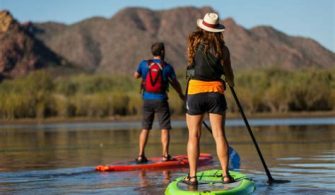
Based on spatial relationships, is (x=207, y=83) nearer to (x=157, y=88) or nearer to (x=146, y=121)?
(x=157, y=88)

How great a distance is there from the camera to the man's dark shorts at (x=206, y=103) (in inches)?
425

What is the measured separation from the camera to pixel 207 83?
35.5 ft

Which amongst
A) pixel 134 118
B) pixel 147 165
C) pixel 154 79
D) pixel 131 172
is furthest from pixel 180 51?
pixel 131 172

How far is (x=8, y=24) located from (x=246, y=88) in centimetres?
9991

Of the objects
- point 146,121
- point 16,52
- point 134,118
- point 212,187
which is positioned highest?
point 16,52

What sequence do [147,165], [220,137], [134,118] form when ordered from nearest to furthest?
[220,137] → [147,165] → [134,118]

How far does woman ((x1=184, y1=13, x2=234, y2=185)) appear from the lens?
10805 mm

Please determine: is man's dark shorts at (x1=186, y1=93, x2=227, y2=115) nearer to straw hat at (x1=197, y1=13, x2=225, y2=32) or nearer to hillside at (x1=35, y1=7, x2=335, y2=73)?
straw hat at (x1=197, y1=13, x2=225, y2=32)

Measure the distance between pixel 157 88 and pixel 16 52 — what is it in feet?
450

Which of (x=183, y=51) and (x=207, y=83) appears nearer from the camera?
(x=207, y=83)

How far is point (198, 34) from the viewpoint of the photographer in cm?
1092

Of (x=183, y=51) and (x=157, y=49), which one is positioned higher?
(x=183, y=51)

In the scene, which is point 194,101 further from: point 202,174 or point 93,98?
point 93,98

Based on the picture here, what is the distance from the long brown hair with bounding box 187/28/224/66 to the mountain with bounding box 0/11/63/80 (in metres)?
135
